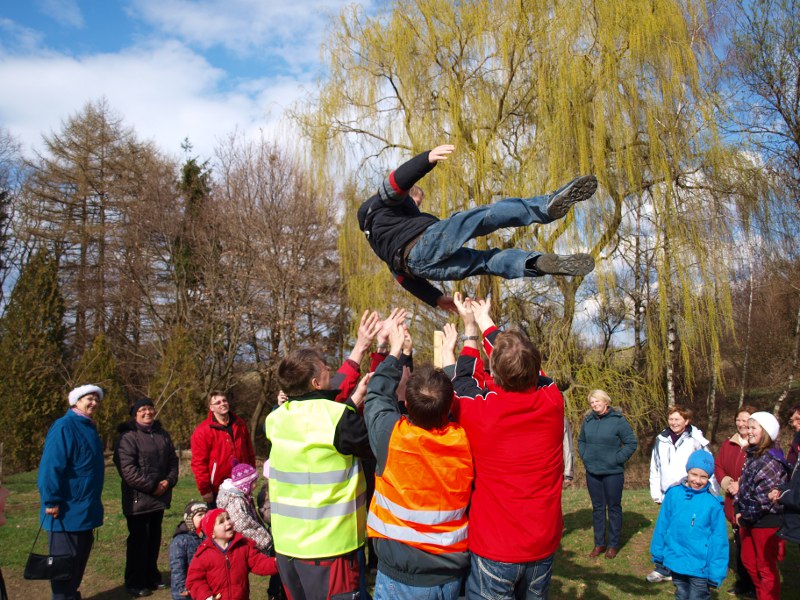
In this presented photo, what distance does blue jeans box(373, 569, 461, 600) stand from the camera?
2.68 metres

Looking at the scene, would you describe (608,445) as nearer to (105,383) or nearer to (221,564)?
(221,564)

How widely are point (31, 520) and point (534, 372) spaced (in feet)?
25.6

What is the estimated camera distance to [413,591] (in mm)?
2678

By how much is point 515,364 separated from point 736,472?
3.97 m

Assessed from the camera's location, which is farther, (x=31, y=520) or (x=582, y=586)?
(x=31, y=520)

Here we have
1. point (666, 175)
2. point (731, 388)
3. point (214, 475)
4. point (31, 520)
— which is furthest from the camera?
point (731, 388)

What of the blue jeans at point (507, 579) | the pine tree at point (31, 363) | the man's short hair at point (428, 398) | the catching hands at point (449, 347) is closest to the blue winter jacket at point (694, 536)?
the blue jeans at point (507, 579)

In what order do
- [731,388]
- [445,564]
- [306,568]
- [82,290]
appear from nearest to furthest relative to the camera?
[445,564] → [306,568] → [731,388] → [82,290]

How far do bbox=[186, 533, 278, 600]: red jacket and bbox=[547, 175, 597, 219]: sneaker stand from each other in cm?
275

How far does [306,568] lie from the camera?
293 centimetres

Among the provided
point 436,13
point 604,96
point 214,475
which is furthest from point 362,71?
point 214,475

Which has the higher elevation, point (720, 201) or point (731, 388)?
point (720, 201)

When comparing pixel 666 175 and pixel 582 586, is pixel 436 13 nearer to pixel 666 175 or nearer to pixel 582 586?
pixel 666 175

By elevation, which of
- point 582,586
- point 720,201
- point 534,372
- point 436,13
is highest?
point 436,13
